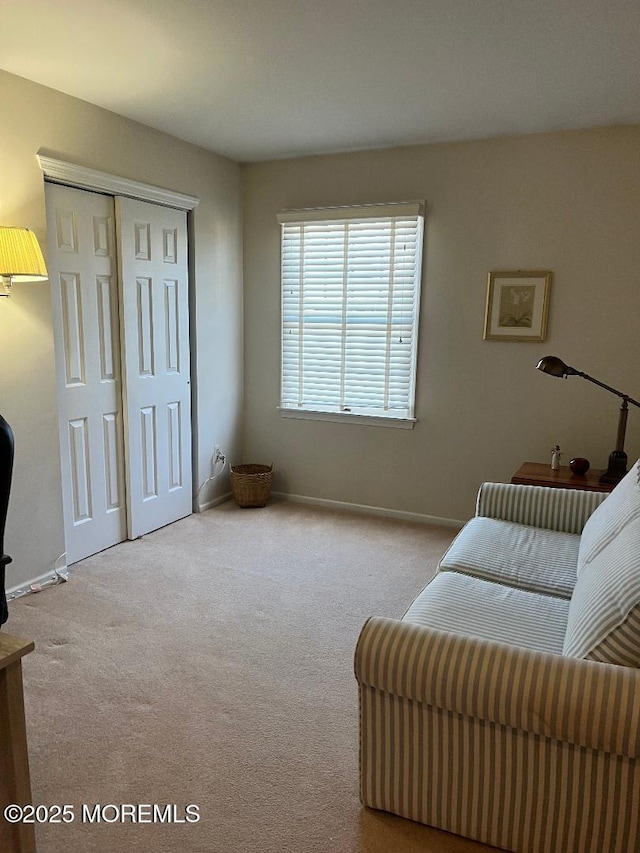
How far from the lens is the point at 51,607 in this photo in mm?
2928

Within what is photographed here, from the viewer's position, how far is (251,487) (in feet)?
14.5

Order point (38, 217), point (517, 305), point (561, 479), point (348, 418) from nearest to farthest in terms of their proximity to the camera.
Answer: point (38, 217), point (561, 479), point (517, 305), point (348, 418)

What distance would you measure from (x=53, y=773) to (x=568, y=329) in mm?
3446

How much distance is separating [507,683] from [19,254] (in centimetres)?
251

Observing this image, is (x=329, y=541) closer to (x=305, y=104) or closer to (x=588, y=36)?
(x=305, y=104)

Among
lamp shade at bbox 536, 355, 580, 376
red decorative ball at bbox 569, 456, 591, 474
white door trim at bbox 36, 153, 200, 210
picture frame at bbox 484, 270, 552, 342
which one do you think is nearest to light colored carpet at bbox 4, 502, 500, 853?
red decorative ball at bbox 569, 456, 591, 474

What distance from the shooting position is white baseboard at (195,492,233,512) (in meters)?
4.40

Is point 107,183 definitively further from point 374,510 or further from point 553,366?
point 374,510

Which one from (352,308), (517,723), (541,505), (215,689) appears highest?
(352,308)

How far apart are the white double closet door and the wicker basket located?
420 mm

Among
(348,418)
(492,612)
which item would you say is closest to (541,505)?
(492,612)

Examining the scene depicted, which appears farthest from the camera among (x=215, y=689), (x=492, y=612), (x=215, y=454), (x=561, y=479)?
(x=215, y=454)

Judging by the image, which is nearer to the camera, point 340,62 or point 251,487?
point 340,62

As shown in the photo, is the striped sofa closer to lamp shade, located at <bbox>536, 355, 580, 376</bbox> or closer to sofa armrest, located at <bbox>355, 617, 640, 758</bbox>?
sofa armrest, located at <bbox>355, 617, 640, 758</bbox>
